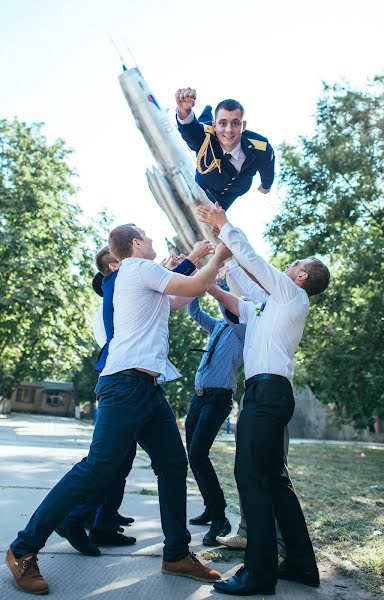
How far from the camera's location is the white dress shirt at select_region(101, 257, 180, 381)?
11.2 ft

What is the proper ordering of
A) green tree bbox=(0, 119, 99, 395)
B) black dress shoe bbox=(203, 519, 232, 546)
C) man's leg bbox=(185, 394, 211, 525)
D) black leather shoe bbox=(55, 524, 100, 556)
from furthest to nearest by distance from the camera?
1. green tree bbox=(0, 119, 99, 395)
2. man's leg bbox=(185, 394, 211, 525)
3. black dress shoe bbox=(203, 519, 232, 546)
4. black leather shoe bbox=(55, 524, 100, 556)

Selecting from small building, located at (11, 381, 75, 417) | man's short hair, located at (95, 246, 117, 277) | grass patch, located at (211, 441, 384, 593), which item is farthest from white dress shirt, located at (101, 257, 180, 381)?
small building, located at (11, 381, 75, 417)

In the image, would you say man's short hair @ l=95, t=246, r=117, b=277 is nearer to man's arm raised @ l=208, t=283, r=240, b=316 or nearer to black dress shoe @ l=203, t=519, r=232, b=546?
man's arm raised @ l=208, t=283, r=240, b=316

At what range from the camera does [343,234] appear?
17.5m

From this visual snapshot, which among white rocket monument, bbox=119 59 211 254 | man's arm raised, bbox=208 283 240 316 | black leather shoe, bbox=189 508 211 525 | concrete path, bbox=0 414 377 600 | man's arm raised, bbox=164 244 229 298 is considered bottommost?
concrete path, bbox=0 414 377 600

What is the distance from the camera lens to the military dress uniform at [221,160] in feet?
14.1

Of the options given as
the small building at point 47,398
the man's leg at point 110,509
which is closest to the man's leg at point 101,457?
the man's leg at point 110,509

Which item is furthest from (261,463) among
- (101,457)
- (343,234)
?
(343,234)

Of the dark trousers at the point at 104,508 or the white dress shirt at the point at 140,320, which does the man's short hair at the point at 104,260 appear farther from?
the dark trousers at the point at 104,508

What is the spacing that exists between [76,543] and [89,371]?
41625 mm

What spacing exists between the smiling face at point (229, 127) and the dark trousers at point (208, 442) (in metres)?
2.05

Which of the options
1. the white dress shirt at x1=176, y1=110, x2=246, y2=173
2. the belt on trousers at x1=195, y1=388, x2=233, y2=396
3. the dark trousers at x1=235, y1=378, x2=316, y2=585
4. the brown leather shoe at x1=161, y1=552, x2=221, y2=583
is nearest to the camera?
the dark trousers at x1=235, y1=378, x2=316, y2=585

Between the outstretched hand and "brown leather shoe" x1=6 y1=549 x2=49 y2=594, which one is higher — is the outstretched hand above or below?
above

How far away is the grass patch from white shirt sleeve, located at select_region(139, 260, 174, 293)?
84.9 inches
